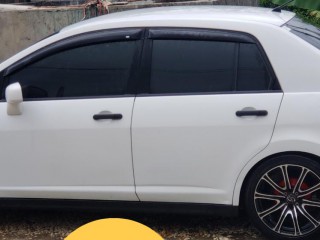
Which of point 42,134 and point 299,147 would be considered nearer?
point 299,147

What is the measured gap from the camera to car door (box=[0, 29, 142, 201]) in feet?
14.1

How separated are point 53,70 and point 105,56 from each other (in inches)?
16.3

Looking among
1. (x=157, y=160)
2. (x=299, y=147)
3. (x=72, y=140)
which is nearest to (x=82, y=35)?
(x=72, y=140)

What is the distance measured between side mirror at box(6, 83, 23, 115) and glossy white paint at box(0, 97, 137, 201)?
61 millimetres

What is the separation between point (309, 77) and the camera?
13.5ft

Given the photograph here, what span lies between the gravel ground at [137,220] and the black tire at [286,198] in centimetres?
32

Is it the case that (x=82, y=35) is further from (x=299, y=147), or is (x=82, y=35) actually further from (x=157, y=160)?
(x=299, y=147)

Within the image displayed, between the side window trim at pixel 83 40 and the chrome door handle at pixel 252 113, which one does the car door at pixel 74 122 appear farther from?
the chrome door handle at pixel 252 113

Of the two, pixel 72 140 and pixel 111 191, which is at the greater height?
pixel 72 140

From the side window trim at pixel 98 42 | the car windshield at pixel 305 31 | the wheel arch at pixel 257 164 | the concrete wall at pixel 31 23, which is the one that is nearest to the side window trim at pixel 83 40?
the side window trim at pixel 98 42

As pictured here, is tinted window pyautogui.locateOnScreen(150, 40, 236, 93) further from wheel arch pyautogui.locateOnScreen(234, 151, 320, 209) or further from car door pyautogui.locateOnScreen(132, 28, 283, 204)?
wheel arch pyautogui.locateOnScreen(234, 151, 320, 209)

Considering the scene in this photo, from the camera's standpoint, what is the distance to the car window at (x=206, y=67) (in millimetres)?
4227

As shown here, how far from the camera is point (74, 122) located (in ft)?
14.1

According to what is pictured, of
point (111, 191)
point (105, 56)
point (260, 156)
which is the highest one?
point (105, 56)
